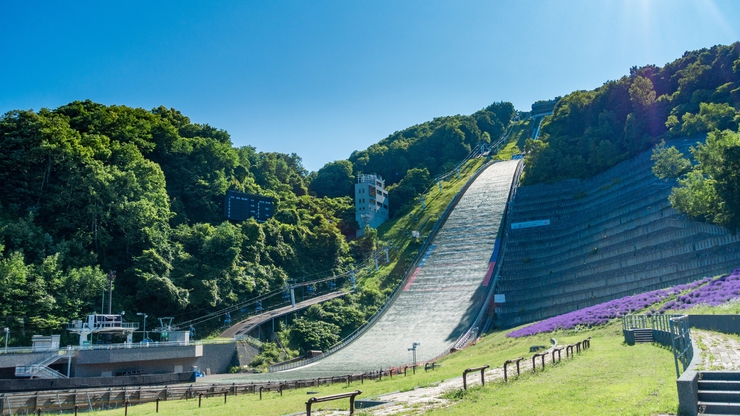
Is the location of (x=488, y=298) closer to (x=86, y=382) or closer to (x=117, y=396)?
(x=86, y=382)

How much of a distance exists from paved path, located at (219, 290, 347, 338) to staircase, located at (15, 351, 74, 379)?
14.4 meters

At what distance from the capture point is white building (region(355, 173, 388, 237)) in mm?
84375

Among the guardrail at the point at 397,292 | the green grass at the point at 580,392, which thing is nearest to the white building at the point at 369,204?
the guardrail at the point at 397,292

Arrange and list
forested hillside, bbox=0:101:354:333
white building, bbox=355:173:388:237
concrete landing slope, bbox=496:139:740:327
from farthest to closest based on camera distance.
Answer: white building, bbox=355:173:388:237 < forested hillside, bbox=0:101:354:333 < concrete landing slope, bbox=496:139:740:327

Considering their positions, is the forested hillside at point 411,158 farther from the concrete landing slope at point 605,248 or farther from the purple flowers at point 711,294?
the purple flowers at point 711,294

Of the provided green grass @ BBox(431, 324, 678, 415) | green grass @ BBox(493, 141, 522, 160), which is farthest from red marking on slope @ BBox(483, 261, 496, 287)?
green grass @ BBox(493, 141, 522, 160)

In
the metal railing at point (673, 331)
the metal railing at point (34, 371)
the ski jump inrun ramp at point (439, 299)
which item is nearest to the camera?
the metal railing at point (673, 331)

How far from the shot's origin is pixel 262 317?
48.9 meters

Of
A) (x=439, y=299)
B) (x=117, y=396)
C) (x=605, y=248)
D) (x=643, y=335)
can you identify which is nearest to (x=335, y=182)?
(x=439, y=299)

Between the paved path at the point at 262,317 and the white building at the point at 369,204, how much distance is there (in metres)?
29.1

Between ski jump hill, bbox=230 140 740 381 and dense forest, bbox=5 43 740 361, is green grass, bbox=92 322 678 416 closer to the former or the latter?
ski jump hill, bbox=230 140 740 381

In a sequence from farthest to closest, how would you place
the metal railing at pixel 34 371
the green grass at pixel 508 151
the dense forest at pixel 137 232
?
the green grass at pixel 508 151 < the dense forest at pixel 137 232 < the metal railing at pixel 34 371

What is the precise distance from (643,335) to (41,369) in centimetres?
3234

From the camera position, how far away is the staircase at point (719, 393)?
9.10 metres
